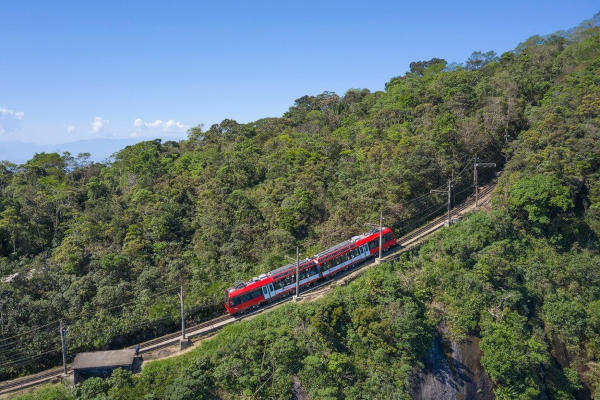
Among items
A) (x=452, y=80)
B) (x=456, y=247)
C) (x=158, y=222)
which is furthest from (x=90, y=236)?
(x=452, y=80)

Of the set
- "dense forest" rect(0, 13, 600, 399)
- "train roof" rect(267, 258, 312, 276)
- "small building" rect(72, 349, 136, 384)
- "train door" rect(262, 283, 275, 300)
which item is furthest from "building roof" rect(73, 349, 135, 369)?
"train roof" rect(267, 258, 312, 276)

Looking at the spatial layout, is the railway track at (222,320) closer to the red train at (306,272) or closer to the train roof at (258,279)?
the red train at (306,272)

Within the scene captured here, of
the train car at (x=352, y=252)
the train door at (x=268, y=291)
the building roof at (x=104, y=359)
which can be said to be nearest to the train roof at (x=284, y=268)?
the train door at (x=268, y=291)

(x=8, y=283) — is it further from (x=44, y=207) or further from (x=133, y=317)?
(x=44, y=207)

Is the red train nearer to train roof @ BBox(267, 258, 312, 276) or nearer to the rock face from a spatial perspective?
train roof @ BBox(267, 258, 312, 276)

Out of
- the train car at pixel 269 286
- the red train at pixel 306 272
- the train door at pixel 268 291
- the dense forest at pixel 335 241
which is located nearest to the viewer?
the dense forest at pixel 335 241

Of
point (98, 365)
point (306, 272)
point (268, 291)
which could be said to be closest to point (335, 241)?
point (306, 272)
